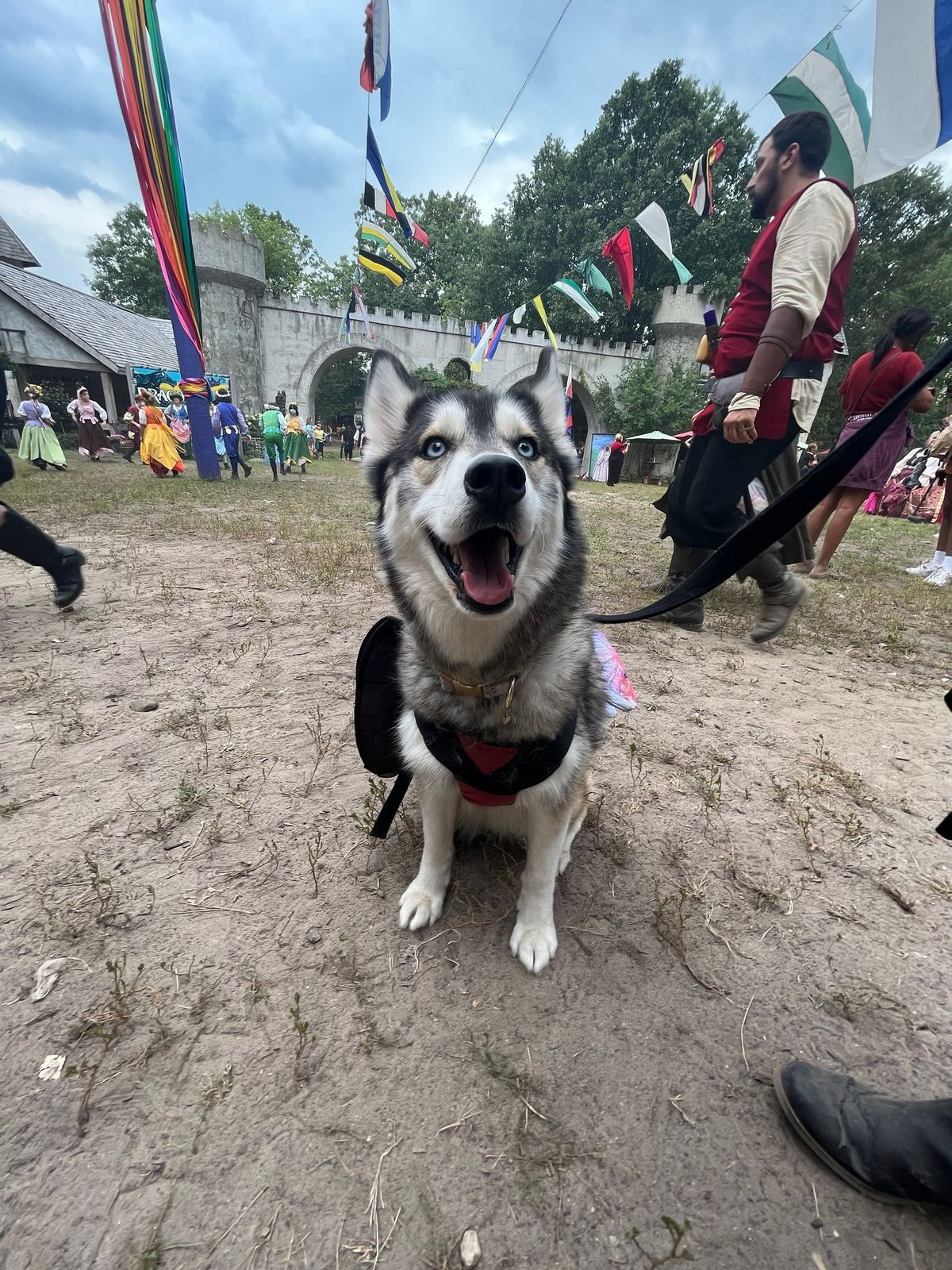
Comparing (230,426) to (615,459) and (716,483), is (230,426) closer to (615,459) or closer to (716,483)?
(716,483)

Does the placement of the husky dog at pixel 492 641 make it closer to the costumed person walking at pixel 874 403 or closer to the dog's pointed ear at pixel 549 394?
the dog's pointed ear at pixel 549 394

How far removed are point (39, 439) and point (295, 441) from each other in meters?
8.42

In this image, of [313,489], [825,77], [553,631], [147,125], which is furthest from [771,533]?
[313,489]

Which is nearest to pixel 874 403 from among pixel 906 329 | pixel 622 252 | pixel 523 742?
pixel 906 329

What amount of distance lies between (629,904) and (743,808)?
86 cm

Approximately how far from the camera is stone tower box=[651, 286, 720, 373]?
88.8ft

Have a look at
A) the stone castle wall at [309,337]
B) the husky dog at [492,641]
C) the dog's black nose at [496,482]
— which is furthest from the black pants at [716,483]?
the stone castle wall at [309,337]

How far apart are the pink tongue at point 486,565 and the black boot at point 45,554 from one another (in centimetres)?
400

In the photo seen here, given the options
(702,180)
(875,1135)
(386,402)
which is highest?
(702,180)

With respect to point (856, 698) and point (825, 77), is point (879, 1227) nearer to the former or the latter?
point (856, 698)

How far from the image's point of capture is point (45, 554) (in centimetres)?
402

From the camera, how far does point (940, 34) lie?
183 cm

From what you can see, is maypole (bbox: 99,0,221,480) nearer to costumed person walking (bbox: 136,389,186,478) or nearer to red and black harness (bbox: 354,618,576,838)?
costumed person walking (bbox: 136,389,186,478)

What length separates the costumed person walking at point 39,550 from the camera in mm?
3828
